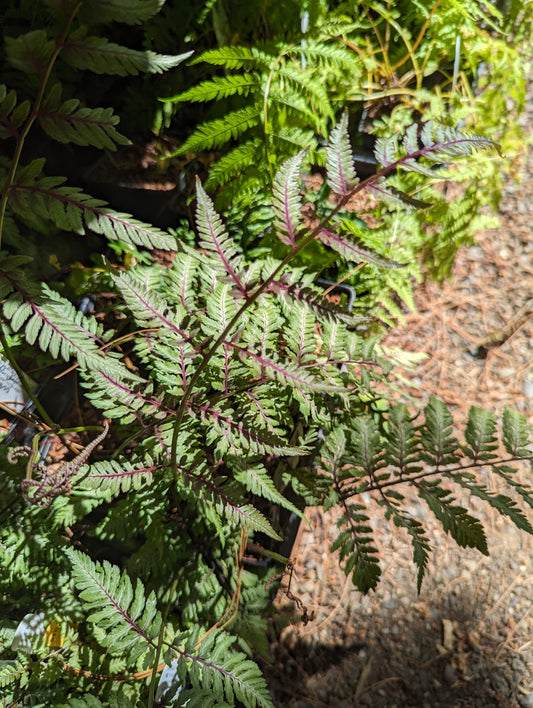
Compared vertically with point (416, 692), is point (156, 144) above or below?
above

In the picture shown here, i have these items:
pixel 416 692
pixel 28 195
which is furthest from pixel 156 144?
pixel 416 692

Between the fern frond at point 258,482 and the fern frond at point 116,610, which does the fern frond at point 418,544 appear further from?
the fern frond at point 116,610

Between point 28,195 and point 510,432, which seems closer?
point 28,195

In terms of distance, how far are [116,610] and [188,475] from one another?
0.35m

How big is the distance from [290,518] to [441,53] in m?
2.05

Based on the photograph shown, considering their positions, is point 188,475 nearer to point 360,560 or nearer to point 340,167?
point 360,560

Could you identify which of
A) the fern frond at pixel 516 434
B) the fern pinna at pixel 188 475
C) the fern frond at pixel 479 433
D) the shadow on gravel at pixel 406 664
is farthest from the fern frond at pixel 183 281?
the shadow on gravel at pixel 406 664

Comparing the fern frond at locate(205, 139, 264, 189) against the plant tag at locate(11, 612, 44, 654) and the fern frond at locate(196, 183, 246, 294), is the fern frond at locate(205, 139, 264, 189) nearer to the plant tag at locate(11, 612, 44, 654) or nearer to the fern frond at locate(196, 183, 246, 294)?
the fern frond at locate(196, 183, 246, 294)

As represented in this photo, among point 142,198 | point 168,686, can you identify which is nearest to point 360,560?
point 168,686

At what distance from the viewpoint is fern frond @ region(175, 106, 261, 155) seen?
1.45m

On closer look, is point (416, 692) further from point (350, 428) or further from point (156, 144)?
point (156, 144)

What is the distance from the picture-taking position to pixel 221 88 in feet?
4.77

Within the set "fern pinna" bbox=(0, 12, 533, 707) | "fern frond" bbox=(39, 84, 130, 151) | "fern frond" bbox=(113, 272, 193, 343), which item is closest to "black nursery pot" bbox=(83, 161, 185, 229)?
"fern pinna" bbox=(0, 12, 533, 707)

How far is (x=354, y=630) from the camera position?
187cm
